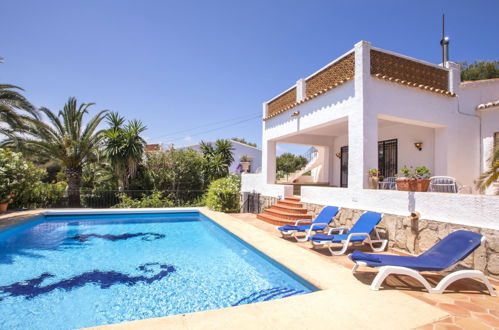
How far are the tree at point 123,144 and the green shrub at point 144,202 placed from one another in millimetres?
1431

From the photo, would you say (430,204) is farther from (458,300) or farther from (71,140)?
(71,140)

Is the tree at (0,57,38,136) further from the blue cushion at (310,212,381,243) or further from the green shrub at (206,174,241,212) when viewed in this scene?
the blue cushion at (310,212,381,243)

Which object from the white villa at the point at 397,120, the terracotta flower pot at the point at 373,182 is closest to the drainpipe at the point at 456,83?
the white villa at the point at 397,120

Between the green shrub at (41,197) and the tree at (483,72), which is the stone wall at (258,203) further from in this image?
the tree at (483,72)

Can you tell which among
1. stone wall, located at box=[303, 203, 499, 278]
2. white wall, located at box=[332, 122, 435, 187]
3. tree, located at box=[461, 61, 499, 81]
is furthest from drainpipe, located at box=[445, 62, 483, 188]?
tree, located at box=[461, 61, 499, 81]

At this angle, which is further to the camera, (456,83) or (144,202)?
(144,202)

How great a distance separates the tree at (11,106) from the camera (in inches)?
435

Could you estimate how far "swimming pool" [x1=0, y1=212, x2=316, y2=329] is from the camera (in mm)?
4406

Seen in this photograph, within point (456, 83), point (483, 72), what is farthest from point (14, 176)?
point (483, 72)

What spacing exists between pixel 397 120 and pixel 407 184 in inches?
105

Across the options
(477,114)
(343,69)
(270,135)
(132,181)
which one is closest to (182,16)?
(270,135)

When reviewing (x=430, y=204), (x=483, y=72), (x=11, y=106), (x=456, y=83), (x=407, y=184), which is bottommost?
(x=430, y=204)

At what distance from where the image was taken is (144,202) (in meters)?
15.4

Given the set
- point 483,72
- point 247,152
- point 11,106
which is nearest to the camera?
point 11,106
